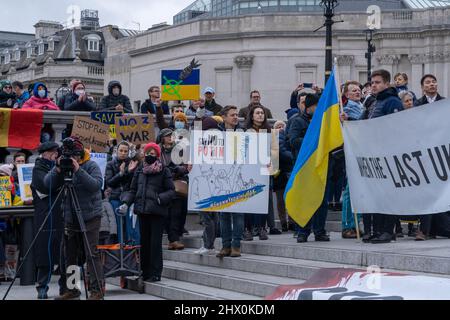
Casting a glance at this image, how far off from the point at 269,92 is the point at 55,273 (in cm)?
5048

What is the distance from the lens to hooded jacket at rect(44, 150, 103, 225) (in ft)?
42.4

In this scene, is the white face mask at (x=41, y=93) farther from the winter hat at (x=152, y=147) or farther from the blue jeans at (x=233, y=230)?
the blue jeans at (x=233, y=230)

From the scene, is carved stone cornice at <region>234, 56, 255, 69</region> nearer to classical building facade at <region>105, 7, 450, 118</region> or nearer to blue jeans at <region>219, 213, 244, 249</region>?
classical building facade at <region>105, 7, 450, 118</region>

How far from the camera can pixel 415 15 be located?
67812mm

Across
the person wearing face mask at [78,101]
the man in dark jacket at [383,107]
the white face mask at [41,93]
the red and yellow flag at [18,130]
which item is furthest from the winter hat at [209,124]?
the white face mask at [41,93]

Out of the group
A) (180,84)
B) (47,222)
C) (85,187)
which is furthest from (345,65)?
(85,187)

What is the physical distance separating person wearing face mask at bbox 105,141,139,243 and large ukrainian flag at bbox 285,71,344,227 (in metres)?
2.29

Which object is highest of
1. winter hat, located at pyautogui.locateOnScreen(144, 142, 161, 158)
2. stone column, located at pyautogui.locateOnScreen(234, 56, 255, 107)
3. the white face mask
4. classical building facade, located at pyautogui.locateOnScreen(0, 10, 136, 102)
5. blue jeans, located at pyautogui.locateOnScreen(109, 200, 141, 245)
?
classical building facade, located at pyautogui.locateOnScreen(0, 10, 136, 102)

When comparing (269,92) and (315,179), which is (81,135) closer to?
(315,179)

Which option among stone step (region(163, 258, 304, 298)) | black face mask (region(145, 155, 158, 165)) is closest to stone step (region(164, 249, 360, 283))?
stone step (region(163, 258, 304, 298))

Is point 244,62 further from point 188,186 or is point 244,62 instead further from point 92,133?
point 188,186
